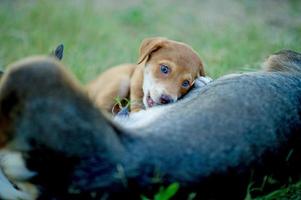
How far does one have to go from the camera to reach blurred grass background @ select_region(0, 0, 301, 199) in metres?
8.15

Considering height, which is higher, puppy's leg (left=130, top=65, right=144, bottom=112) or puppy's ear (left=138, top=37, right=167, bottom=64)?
puppy's ear (left=138, top=37, right=167, bottom=64)

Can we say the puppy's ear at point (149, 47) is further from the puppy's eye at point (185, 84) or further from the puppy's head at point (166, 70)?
the puppy's eye at point (185, 84)

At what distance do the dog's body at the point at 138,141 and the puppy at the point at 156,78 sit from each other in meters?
1.44

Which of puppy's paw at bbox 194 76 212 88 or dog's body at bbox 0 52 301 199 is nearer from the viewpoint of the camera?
dog's body at bbox 0 52 301 199

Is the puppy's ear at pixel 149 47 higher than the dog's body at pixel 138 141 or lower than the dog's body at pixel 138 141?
higher

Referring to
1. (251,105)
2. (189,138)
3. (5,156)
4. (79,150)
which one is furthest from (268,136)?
(5,156)

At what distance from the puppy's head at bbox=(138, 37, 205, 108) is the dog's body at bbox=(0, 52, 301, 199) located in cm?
138

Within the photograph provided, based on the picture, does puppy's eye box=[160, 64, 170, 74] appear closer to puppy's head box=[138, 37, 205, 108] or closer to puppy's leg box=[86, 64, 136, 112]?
puppy's head box=[138, 37, 205, 108]

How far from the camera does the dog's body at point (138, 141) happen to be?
3256 mm

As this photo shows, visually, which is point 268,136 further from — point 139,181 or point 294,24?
point 294,24

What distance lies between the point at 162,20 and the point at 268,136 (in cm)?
704

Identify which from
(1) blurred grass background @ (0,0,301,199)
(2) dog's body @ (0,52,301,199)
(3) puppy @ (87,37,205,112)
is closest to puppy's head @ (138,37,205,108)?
(3) puppy @ (87,37,205,112)

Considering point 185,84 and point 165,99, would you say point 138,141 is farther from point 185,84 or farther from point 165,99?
point 185,84

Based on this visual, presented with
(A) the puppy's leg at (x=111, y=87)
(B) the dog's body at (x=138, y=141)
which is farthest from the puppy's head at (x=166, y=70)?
(B) the dog's body at (x=138, y=141)
